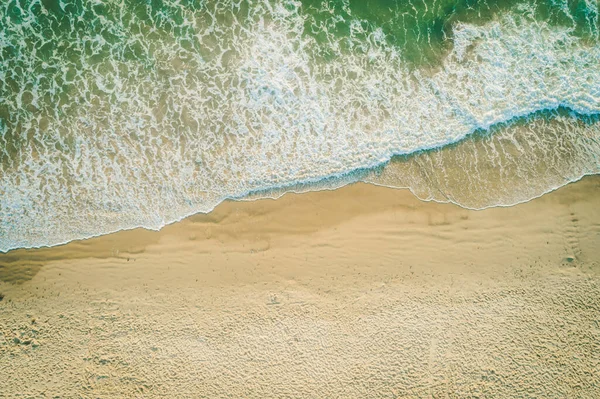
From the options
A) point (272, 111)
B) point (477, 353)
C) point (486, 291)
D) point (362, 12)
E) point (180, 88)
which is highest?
point (362, 12)

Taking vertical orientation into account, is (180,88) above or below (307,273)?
above

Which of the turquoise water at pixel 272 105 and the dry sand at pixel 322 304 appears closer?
the dry sand at pixel 322 304

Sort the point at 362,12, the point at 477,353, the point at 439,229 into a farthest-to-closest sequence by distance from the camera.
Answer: the point at 362,12 < the point at 439,229 < the point at 477,353

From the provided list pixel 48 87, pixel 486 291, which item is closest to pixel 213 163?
pixel 48 87

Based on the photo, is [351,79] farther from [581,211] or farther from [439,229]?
[581,211]

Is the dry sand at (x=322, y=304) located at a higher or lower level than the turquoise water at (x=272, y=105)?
lower
